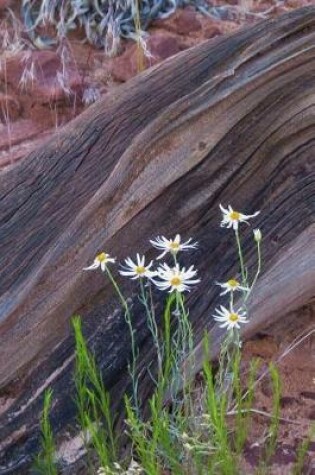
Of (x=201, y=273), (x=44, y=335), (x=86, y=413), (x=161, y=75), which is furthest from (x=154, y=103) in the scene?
(x=86, y=413)

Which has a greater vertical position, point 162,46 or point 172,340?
point 162,46

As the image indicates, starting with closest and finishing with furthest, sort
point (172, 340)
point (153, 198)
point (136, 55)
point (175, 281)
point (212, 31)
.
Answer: point (175, 281) → point (172, 340) → point (153, 198) → point (136, 55) → point (212, 31)

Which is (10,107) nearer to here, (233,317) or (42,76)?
(42,76)

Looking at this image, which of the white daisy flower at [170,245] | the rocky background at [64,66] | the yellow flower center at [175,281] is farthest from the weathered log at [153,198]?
the rocky background at [64,66]

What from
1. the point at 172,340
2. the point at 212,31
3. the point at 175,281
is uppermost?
the point at 175,281

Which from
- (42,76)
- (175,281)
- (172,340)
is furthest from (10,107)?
(175,281)

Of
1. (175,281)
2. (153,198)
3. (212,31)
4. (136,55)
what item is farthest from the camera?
(212,31)

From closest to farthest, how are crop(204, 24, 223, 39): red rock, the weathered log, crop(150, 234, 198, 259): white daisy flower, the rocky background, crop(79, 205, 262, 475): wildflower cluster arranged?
1. crop(79, 205, 262, 475): wildflower cluster
2. crop(150, 234, 198, 259): white daisy flower
3. the weathered log
4. the rocky background
5. crop(204, 24, 223, 39): red rock

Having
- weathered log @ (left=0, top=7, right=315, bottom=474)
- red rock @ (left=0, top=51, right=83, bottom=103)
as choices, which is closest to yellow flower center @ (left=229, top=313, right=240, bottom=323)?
weathered log @ (left=0, top=7, right=315, bottom=474)

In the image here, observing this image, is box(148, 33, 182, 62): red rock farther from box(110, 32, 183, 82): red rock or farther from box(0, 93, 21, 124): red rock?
box(0, 93, 21, 124): red rock

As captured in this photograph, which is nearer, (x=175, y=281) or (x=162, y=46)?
(x=175, y=281)
